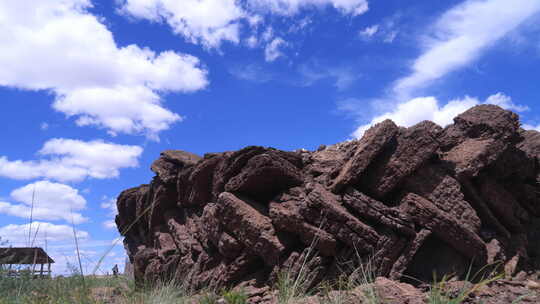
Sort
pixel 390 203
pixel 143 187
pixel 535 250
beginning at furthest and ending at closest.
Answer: pixel 143 187
pixel 535 250
pixel 390 203

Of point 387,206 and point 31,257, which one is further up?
point 387,206

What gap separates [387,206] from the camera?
30.6 ft

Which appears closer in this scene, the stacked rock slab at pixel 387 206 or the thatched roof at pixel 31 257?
the thatched roof at pixel 31 257

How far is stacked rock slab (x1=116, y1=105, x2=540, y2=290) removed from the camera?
8859 millimetres

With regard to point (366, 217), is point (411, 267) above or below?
below

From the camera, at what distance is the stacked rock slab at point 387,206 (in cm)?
886

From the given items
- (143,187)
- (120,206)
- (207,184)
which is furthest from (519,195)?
(120,206)

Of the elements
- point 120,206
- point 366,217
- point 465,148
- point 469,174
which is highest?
point 120,206

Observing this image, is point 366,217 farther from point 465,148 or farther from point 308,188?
point 465,148

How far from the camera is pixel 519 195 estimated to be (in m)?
10.8

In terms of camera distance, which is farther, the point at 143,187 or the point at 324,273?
the point at 143,187

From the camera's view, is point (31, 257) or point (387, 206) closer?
point (31, 257)

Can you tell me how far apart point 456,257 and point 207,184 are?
701 cm

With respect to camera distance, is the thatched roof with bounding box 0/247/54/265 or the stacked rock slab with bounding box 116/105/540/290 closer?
the thatched roof with bounding box 0/247/54/265
